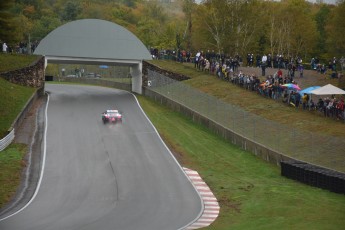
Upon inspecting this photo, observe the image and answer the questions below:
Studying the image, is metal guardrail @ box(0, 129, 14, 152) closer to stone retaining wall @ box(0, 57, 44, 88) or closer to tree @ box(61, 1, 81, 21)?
stone retaining wall @ box(0, 57, 44, 88)

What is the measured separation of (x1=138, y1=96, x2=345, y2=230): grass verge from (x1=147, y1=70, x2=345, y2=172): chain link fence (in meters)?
1.34

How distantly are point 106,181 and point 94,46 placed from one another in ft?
116

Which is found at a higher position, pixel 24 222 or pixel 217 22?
pixel 217 22

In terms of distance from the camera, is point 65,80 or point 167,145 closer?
point 167,145

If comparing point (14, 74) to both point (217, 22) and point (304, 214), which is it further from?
point (304, 214)

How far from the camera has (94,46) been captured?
6994 cm

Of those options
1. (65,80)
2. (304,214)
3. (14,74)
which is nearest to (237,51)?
Result: (65,80)

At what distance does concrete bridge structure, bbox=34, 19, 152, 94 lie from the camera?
226ft

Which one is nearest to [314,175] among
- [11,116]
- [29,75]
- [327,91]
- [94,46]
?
[327,91]

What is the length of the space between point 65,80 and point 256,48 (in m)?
28.9

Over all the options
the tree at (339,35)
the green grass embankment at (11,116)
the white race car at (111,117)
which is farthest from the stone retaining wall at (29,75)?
the tree at (339,35)

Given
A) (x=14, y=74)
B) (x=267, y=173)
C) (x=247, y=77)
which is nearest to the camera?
(x=267, y=173)

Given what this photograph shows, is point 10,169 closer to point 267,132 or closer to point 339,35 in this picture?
point 267,132

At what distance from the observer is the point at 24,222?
91.9ft
